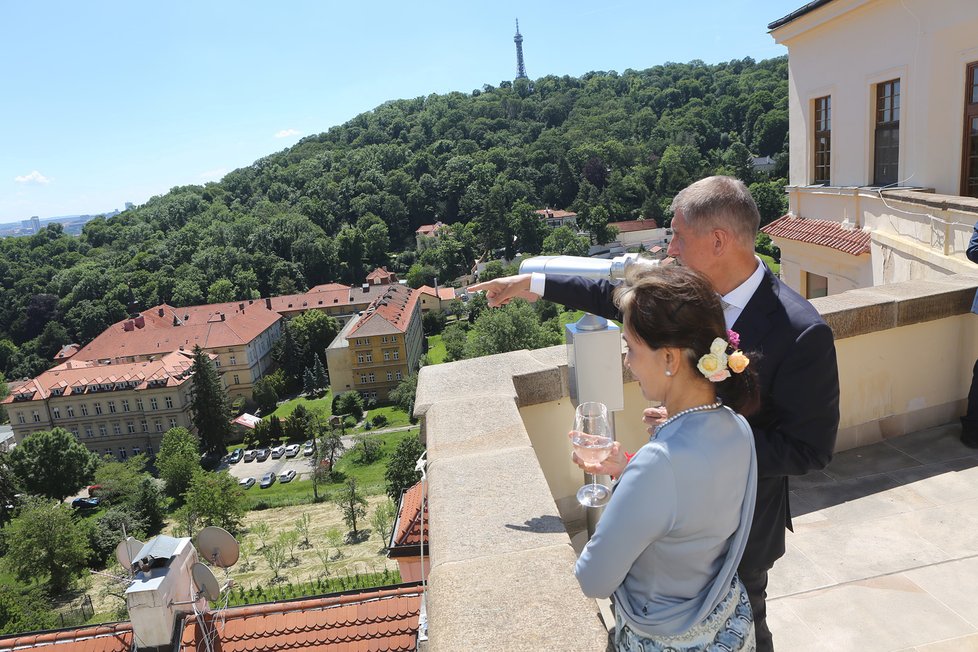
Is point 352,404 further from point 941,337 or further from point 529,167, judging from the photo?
point 529,167

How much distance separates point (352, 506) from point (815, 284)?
3245 cm

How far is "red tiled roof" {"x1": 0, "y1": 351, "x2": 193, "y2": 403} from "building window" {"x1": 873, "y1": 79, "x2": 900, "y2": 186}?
6195 cm

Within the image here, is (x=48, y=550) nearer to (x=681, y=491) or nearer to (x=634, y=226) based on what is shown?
(x=681, y=491)

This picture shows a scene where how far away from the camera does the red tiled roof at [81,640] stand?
7.88 meters

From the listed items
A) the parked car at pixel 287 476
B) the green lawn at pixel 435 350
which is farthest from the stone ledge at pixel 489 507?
the green lawn at pixel 435 350

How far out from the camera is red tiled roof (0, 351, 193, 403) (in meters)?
62.2

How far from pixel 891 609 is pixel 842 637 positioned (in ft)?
1.04

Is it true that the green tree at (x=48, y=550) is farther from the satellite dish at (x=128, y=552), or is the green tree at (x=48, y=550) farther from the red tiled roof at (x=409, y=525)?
the red tiled roof at (x=409, y=525)

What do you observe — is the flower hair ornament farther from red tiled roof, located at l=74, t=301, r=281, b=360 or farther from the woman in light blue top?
red tiled roof, located at l=74, t=301, r=281, b=360

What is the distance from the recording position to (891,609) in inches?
115

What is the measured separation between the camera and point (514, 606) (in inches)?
69.5

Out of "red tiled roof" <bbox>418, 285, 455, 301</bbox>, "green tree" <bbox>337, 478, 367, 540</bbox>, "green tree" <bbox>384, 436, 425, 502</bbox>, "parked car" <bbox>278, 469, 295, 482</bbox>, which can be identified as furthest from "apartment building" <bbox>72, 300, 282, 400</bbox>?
"green tree" <bbox>384, 436, 425, 502</bbox>

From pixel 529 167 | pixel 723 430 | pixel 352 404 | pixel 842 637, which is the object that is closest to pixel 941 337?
pixel 842 637

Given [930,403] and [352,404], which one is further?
[352,404]
